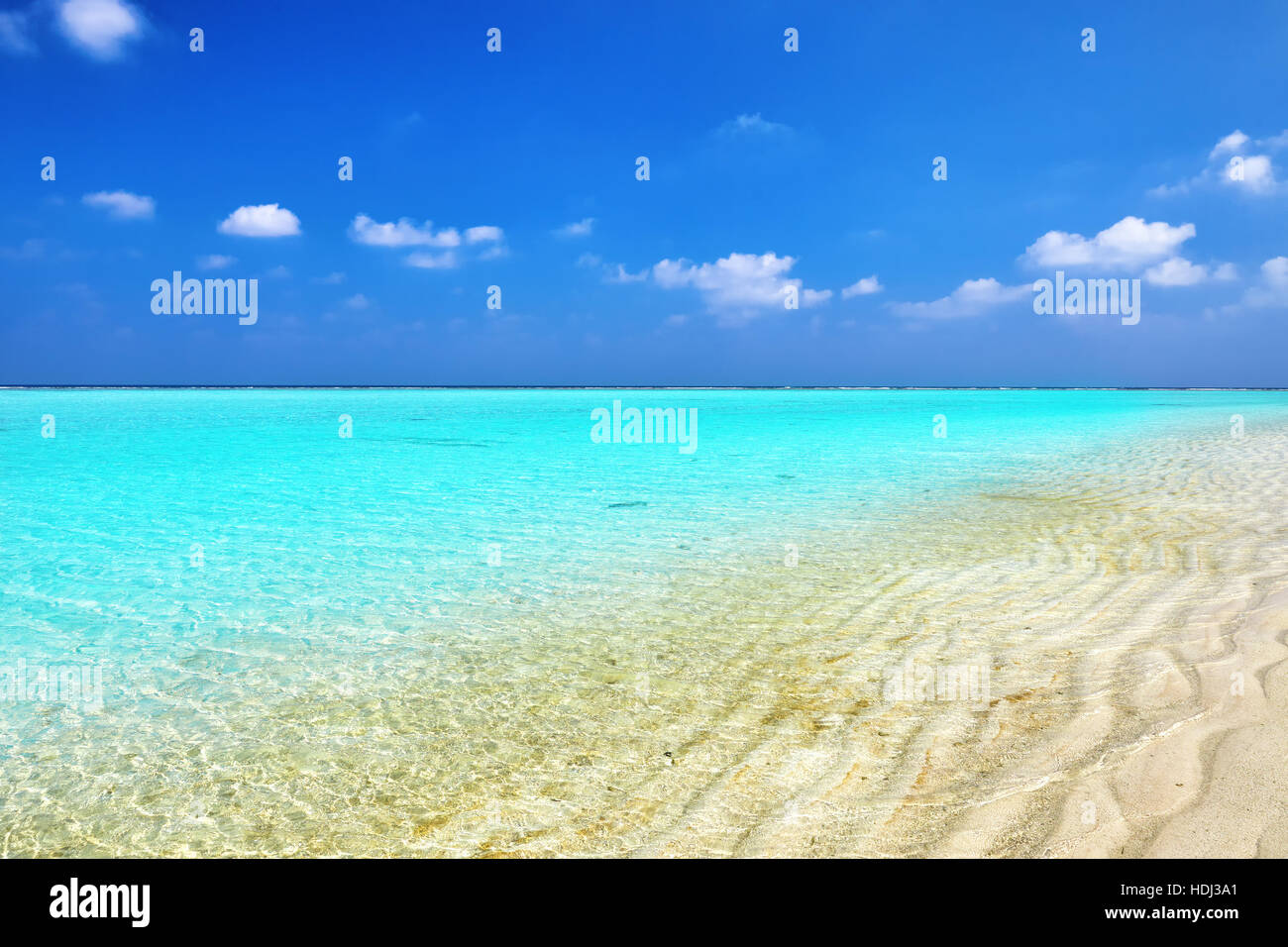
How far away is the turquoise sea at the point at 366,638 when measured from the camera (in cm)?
326

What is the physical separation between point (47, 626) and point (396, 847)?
4.92 metres

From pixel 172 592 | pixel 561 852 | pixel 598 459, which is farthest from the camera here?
pixel 598 459

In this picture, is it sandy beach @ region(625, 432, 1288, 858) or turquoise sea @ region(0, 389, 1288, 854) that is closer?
sandy beach @ region(625, 432, 1288, 858)

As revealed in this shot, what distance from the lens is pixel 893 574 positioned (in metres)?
7.04

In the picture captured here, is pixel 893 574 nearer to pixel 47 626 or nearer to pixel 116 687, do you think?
pixel 116 687

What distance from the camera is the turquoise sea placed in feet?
10.7

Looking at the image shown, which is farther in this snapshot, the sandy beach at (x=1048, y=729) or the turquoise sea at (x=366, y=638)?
the turquoise sea at (x=366, y=638)

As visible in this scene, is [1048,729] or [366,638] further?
[366,638]

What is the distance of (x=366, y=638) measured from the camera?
5555mm
